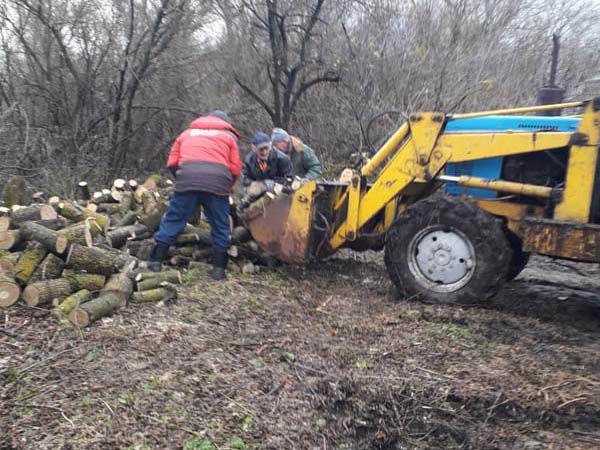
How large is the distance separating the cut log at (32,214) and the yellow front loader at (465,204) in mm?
1959

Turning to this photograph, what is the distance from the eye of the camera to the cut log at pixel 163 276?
5227mm

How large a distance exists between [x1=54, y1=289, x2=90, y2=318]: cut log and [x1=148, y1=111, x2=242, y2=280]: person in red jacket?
106 centimetres

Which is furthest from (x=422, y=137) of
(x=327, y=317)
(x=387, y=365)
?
(x=387, y=365)

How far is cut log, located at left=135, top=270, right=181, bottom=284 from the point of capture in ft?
17.1

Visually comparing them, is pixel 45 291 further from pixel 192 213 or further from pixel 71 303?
pixel 192 213

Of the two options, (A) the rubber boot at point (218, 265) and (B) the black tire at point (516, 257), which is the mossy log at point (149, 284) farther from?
(B) the black tire at point (516, 257)

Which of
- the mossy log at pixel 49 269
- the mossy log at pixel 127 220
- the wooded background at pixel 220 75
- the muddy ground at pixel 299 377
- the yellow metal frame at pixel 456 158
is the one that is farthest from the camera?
the wooded background at pixel 220 75

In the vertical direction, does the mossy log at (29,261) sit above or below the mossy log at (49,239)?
below

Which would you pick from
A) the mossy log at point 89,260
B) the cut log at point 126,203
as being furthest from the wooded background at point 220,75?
the mossy log at point 89,260

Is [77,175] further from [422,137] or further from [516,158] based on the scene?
[516,158]

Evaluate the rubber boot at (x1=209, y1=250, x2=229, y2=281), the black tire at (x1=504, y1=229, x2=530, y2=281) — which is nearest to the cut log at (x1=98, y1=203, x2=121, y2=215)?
the rubber boot at (x1=209, y1=250, x2=229, y2=281)

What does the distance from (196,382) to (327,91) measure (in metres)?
9.62

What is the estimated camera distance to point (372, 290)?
5.94 m

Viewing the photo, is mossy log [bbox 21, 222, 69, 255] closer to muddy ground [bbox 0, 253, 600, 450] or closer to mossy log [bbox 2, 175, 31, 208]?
muddy ground [bbox 0, 253, 600, 450]
